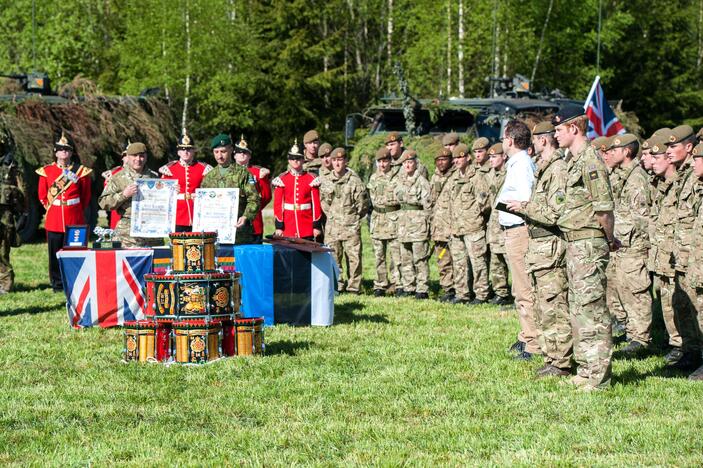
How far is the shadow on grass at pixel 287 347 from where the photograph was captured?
31.9ft

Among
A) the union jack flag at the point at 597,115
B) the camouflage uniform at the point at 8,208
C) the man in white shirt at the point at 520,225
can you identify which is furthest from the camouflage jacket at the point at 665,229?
the camouflage uniform at the point at 8,208

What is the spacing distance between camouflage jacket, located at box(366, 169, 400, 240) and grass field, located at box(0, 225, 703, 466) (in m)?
3.60

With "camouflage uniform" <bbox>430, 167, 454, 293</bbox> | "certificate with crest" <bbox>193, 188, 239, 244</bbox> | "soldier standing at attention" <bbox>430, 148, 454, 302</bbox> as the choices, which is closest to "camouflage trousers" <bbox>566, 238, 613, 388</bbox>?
"certificate with crest" <bbox>193, 188, 239, 244</bbox>

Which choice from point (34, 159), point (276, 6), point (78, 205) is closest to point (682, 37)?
point (276, 6)

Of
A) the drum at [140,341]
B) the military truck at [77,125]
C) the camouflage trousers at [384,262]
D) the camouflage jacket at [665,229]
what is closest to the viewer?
the drum at [140,341]

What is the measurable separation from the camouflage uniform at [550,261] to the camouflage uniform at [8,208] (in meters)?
7.57

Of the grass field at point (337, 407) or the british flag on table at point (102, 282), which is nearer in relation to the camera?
the grass field at point (337, 407)

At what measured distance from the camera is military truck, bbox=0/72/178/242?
18.8 m

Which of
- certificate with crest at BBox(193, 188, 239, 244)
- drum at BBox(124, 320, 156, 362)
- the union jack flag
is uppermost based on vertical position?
the union jack flag

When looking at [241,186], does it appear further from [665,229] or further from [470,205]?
[665,229]

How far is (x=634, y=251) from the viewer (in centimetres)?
1038

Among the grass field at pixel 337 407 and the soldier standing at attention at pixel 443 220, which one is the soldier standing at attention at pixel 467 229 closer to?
the soldier standing at attention at pixel 443 220

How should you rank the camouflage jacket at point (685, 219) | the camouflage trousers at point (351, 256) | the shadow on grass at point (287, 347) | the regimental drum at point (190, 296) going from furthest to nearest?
the camouflage trousers at point (351, 256), the shadow on grass at point (287, 347), the regimental drum at point (190, 296), the camouflage jacket at point (685, 219)

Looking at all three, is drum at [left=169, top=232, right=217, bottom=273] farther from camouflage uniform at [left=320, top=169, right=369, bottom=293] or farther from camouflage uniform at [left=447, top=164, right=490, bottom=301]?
camouflage uniform at [left=320, top=169, right=369, bottom=293]
